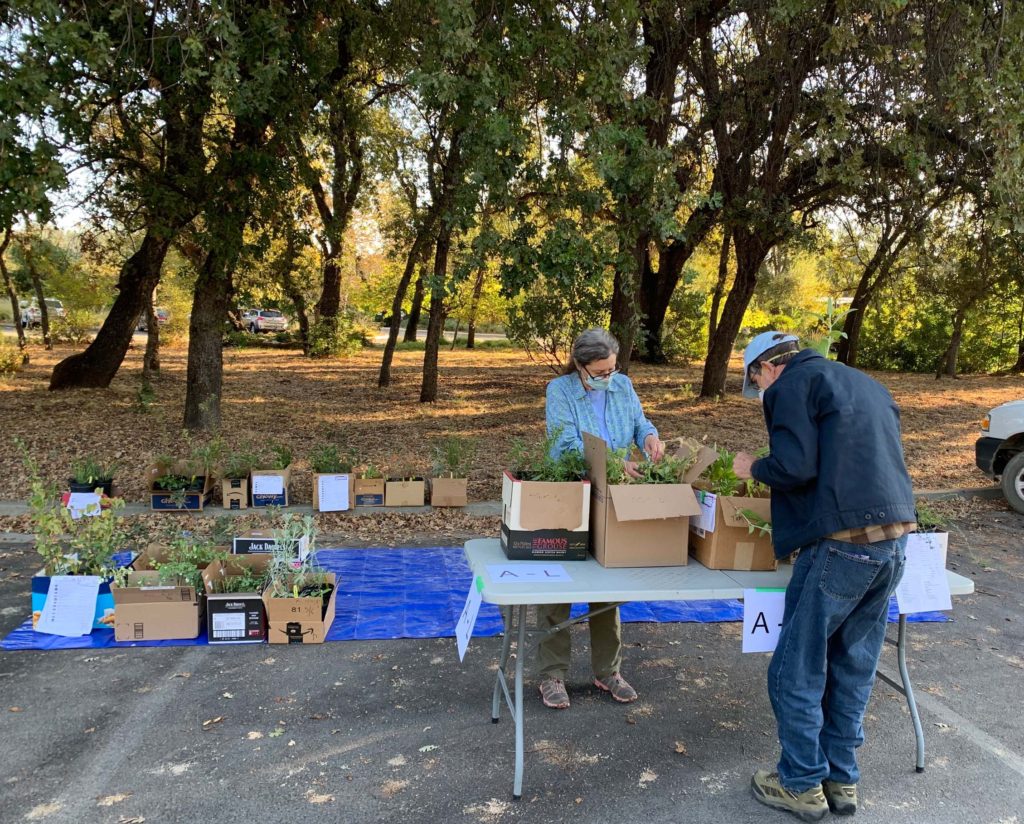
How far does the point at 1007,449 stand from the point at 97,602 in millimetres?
7933

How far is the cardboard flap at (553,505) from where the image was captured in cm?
297

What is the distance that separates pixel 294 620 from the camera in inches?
156

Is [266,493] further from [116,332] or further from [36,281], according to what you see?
[36,281]

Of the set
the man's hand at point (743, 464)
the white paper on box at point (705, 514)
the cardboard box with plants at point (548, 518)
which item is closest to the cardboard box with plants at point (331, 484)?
the cardboard box with plants at point (548, 518)

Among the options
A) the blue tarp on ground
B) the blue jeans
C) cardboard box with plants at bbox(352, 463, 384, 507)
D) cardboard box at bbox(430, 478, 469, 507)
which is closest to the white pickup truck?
the blue tarp on ground

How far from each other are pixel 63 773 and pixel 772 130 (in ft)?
32.9

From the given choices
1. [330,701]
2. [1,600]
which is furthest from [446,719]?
[1,600]

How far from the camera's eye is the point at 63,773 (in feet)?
9.22

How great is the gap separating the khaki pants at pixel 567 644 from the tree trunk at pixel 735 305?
8905 mm

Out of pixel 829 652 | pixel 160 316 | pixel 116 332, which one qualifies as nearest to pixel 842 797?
pixel 829 652

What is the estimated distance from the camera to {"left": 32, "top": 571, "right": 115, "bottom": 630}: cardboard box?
3.95 metres

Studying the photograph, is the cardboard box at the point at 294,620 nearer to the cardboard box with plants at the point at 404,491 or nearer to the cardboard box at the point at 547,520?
the cardboard box at the point at 547,520

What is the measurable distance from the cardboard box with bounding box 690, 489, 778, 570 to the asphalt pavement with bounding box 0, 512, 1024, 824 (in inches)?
32.6

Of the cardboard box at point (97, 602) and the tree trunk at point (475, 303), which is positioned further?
the tree trunk at point (475, 303)
